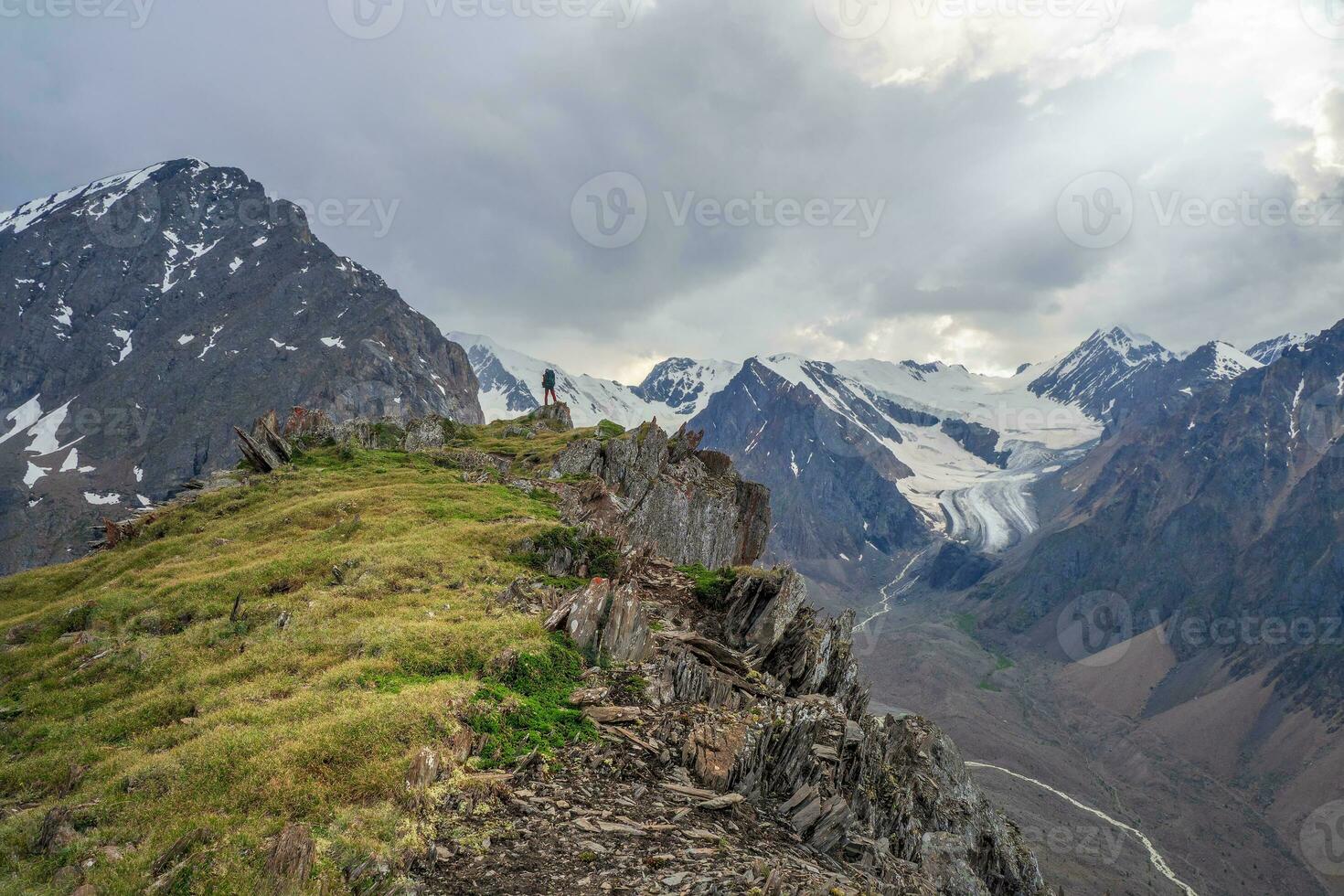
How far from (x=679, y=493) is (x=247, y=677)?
34.4 meters

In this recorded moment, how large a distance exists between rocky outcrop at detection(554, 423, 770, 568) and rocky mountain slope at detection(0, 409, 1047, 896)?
397 inches

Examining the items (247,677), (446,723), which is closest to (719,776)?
(446,723)

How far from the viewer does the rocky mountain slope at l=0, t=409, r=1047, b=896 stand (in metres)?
10.6

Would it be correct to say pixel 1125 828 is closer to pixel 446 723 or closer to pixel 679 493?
pixel 679 493

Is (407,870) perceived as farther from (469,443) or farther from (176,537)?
(469,443)

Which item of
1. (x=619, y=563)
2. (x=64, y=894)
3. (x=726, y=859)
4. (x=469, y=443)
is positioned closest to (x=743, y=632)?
(x=619, y=563)

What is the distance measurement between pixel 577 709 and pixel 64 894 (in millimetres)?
9794

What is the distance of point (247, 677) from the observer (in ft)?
57.6

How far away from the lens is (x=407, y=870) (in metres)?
10.0

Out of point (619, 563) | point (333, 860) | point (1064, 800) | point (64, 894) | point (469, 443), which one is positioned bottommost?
point (1064, 800)

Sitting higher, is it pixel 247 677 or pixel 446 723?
pixel 446 723

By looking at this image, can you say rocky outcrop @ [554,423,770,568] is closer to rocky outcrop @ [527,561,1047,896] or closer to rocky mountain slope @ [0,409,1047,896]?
rocky mountain slope @ [0,409,1047,896]

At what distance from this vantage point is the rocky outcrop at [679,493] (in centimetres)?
4644

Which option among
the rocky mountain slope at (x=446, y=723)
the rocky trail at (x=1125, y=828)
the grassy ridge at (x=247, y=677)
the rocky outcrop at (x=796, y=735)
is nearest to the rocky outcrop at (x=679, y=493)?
the rocky mountain slope at (x=446, y=723)
